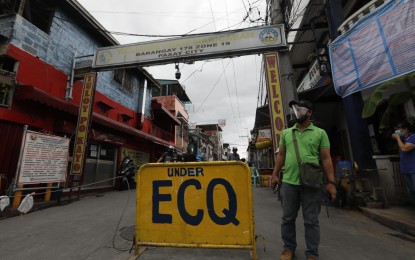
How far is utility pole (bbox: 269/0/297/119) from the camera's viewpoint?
6.49 metres

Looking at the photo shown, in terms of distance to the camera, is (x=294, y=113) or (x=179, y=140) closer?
(x=294, y=113)

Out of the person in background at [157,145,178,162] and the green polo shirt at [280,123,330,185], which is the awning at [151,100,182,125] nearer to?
the person in background at [157,145,178,162]

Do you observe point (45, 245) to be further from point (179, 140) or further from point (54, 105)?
point (179, 140)

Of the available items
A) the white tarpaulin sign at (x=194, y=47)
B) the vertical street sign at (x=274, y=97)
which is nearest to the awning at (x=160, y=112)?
the white tarpaulin sign at (x=194, y=47)

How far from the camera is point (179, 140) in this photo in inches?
969

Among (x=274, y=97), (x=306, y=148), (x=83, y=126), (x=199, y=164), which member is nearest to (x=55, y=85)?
(x=83, y=126)

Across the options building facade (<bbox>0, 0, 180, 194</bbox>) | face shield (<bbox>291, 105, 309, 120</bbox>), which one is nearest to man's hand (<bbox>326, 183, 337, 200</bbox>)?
face shield (<bbox>291, 105, 309, 120</bbox>)

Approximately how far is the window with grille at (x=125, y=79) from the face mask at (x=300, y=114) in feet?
39.9

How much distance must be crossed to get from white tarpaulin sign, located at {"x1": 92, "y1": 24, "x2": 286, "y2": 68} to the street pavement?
18.0 ft

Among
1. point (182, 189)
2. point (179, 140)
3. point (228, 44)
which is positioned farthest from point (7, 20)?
point (179, 140)

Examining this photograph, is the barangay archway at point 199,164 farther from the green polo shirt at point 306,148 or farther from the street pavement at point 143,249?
the green polo shirt at point 306,148

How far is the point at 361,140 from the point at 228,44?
5.07 m

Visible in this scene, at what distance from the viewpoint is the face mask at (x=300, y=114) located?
265 centimetres

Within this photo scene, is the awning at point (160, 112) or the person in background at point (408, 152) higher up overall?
the awning at point (160, 112)
